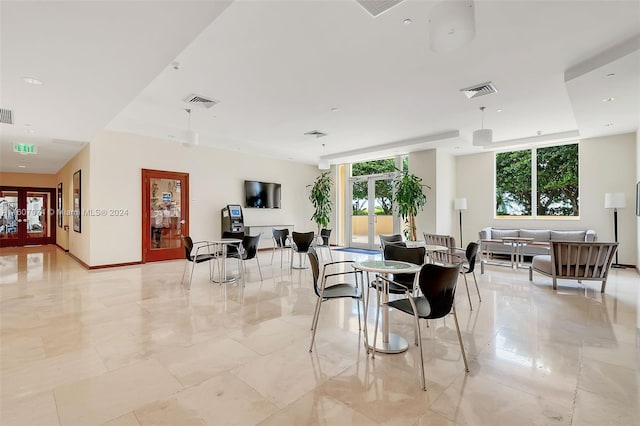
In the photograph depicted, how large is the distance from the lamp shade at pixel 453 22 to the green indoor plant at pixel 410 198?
6315mm

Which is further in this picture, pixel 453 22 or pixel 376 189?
pixel 376 189

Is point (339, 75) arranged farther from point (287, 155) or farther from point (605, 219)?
point (605, 219)

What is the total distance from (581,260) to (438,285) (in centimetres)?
402

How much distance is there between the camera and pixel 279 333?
3330mm

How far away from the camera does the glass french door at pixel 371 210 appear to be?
10.1m

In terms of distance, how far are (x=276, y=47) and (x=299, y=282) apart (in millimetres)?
3768

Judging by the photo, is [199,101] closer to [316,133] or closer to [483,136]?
Result: [316,133]

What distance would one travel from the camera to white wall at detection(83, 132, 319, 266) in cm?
675

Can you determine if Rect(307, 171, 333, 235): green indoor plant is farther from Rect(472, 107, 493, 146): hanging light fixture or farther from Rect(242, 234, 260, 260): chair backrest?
Rect(472, 107, 493, 146): hanging light fixture

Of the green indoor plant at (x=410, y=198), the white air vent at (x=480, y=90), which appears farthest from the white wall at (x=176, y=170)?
the white air vent at (x=480, y=90)

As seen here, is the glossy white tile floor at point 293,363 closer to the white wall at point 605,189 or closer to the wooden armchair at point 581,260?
the wooden armchair at point 581,260

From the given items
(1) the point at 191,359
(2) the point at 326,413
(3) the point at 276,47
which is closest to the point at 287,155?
(3) the point at 276,47

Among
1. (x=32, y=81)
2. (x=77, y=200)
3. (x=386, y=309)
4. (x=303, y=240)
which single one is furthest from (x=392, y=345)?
(x=77, y=200)

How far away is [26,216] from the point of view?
11.7 meters
